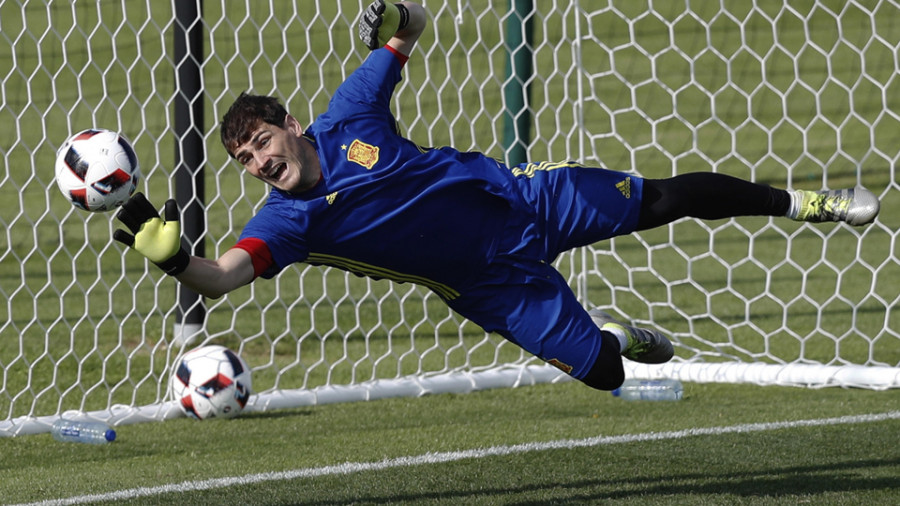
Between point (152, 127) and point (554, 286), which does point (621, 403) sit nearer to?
point (554, 286)

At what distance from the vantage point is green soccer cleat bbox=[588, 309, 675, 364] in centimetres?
505

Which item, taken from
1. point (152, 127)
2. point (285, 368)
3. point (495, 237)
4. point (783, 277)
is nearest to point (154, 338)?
point (285, 368)

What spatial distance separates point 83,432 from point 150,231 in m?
2.59

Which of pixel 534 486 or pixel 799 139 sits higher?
pixel 534 486

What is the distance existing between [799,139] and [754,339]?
33.7 ft

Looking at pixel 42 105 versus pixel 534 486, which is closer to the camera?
pixel 534 486

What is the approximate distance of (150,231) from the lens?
11.6ft

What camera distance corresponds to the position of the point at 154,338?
25.2ft

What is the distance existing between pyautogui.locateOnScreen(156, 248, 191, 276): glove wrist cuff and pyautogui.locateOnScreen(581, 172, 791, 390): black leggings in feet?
5.69

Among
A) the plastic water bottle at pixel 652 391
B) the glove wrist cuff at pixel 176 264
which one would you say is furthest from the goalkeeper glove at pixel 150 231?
the plastic water bottle at pixel 652 391

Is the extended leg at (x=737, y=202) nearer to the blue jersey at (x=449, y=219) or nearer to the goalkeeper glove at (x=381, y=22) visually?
the blue jersey at (x=449, y=219)

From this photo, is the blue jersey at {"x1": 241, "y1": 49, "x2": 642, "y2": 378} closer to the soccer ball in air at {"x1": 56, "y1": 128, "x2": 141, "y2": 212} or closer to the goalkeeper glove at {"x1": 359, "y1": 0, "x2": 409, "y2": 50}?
the goalkeeper glove at {"x1": 359, "y1": 0, "x2": 409, "y2": 50}

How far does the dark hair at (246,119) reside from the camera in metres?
4.13

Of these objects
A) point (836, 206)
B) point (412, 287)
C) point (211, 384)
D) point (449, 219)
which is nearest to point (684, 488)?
point (836, 206)
